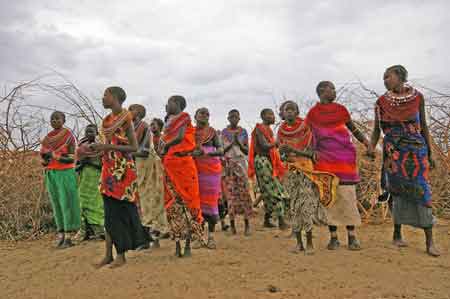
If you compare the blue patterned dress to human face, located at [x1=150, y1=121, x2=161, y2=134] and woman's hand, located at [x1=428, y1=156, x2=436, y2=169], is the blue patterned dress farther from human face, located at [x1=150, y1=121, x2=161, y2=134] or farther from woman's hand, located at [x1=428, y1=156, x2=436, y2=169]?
human face, located at [x1=150, y1=121, x2=161, y2=134]

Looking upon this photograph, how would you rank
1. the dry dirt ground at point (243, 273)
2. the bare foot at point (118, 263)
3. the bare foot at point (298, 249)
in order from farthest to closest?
the bare foot at point (298, 249) → the bare foot at point (118, 263) → the dry dirt ground at point (243, 273)

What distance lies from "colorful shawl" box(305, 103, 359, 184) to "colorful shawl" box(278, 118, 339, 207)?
14 centimetres

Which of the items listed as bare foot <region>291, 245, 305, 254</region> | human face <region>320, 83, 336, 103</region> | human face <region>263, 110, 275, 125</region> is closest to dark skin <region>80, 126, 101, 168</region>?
human face <region>263, 110, 275, 125</region>

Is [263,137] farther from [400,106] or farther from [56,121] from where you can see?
[56,121]

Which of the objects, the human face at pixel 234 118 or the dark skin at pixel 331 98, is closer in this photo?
the dark skin at pixel 331 98

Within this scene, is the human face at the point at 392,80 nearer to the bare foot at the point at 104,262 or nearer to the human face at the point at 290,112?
the human face at the point at 290,112

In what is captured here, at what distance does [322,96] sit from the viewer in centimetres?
500

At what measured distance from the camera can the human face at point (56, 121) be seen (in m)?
6.17

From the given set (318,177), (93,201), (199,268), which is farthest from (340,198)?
(93,201)

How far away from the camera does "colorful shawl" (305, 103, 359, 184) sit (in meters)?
5.02

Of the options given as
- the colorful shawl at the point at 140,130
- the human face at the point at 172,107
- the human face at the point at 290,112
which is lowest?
the colorful shawl at the point at 140,130

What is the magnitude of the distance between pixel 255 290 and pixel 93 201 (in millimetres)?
3867

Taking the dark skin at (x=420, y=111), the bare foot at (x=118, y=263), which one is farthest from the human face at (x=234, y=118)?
the bare foot at (x=118, y=263)

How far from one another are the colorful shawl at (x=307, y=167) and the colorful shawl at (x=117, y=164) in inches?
74.4
